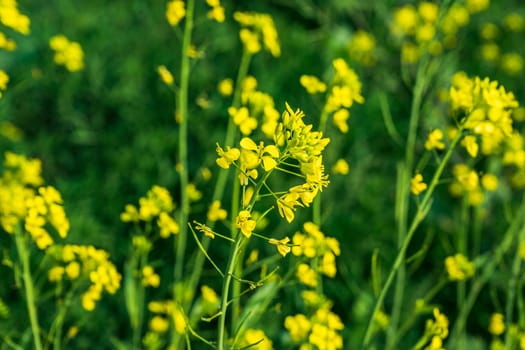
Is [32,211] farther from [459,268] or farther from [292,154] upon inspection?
[459,268]

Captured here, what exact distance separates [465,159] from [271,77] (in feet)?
3.74

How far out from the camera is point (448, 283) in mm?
3254

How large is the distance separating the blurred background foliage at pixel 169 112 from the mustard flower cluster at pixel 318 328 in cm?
58

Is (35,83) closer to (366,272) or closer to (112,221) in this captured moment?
(112,221)

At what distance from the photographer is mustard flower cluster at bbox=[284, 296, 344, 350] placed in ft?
6.07

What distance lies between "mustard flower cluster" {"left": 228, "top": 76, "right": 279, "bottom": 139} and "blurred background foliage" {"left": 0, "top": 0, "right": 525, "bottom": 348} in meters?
0.82

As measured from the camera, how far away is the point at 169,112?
3.53m

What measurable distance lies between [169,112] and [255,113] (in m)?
1.53

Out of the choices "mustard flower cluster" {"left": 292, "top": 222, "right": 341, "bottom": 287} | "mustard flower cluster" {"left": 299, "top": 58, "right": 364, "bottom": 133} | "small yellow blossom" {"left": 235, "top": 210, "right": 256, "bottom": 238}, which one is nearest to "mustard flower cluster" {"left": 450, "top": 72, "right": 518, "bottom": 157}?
"mustard flower cluster" {"left": 299, "top": 58, "right": 364, "bottom": 133}

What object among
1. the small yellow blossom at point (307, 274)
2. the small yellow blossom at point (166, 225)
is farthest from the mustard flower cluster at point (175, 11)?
the small yellow blossom at point (307, 274)

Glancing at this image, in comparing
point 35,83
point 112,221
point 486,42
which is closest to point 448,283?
point 112,221

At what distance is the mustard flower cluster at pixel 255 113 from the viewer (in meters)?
1.92

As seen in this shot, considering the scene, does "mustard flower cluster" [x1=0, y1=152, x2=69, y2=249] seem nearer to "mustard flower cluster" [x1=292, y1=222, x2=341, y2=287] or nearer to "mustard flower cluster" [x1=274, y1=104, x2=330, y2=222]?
"mustard flower cluster" [x1=292, y1=222, x2=341, y2=287]

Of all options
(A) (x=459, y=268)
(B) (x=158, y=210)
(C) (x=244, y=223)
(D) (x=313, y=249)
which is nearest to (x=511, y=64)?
(A) (x=459, y=268)
